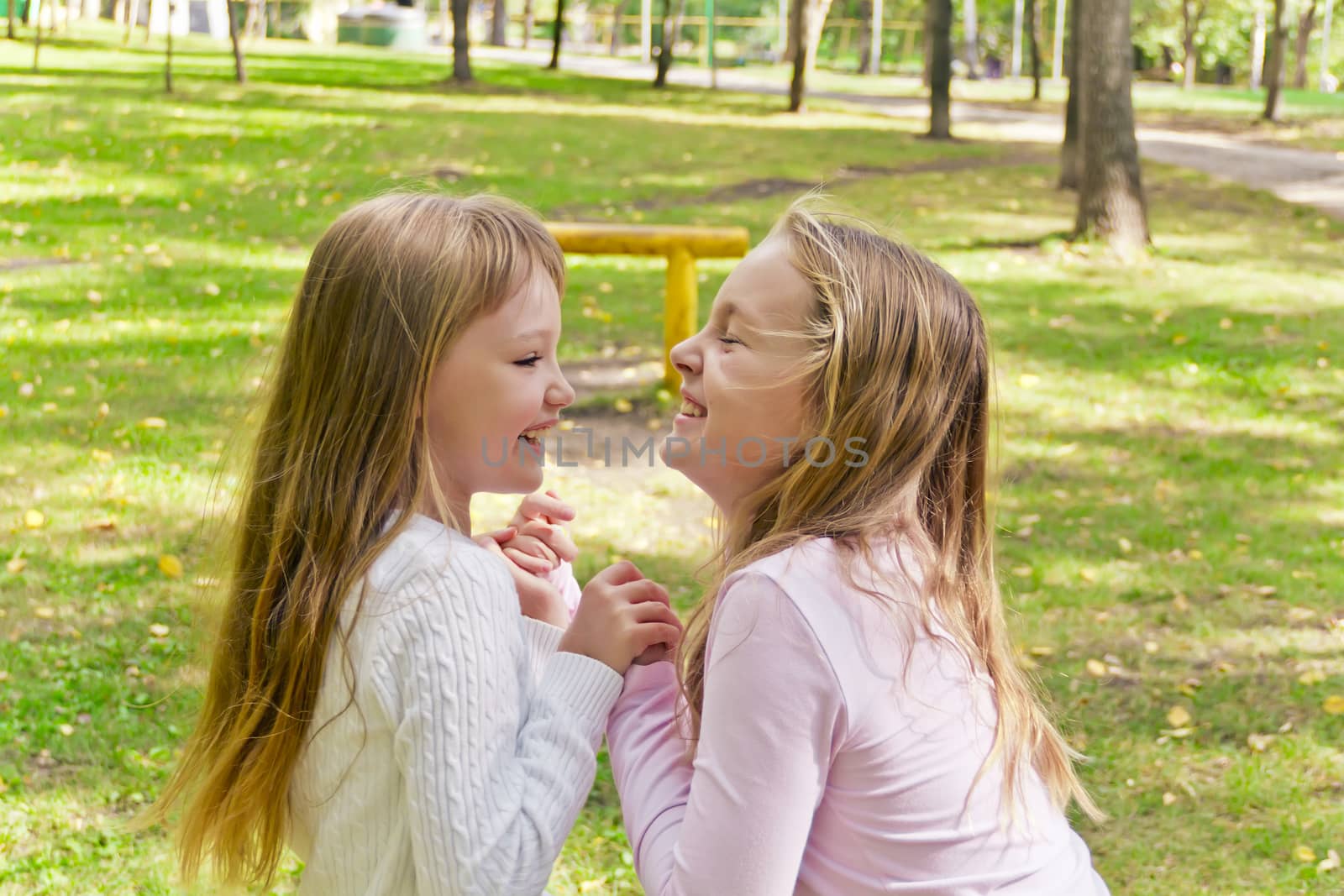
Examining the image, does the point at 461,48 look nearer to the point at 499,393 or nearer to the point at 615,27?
the point at 499,393

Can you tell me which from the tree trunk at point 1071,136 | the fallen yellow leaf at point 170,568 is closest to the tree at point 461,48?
the tree trunk at point 1071,136

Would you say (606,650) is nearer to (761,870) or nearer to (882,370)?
(761,870)

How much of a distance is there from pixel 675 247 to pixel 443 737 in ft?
18.5

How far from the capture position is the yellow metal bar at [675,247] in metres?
7.01

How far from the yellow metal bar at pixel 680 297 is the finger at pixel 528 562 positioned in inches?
196

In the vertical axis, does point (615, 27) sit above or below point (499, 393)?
above

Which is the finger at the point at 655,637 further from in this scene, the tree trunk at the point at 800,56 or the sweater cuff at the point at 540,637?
the tree trunk at the point at 800,56

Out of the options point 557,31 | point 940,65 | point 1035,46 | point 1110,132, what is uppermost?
point 557,31

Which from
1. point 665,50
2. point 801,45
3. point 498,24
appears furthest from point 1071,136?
point 498,24

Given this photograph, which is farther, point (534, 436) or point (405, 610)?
point (534, 436)

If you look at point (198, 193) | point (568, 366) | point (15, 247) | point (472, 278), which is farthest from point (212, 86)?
point (472, 278)

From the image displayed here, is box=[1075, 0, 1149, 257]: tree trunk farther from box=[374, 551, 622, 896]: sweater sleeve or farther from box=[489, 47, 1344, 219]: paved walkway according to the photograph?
box=[374, 551, 622, 896]: sweater sleeve

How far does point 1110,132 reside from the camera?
11.4 meters

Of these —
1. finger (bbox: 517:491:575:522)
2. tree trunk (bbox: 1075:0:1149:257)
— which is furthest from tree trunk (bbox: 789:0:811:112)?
finger (bbox: 517:491:575:522)
